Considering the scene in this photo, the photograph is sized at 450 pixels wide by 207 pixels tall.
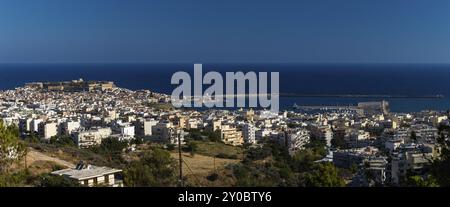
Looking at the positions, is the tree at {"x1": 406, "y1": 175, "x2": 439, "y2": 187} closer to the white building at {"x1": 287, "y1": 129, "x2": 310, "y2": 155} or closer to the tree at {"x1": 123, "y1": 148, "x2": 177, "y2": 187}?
the tree at {"x1": 123, "y1": 148, "x2": 177, "y2": 187}

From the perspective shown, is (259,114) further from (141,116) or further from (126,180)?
(126,180)

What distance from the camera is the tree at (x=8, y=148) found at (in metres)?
3.98

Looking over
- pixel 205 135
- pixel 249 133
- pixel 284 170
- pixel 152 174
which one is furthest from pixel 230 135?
pixel 152 174

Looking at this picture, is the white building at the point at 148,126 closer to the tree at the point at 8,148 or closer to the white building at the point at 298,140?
the white building at the point at 298,140

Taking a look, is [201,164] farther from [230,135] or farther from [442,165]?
[230,135]

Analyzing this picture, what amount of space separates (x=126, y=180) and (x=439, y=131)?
7.77 feet

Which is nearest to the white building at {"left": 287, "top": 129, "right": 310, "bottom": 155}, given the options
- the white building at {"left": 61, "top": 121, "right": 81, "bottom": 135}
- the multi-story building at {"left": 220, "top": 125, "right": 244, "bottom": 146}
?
the multi-story building at {"left": 220, "top": 125, "right": 244, "bottom": 146}

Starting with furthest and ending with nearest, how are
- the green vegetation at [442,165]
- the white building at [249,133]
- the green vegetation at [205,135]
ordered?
the white building at [249,133]
the green vegetation at [205,135]
the green vegetation at [442,165]

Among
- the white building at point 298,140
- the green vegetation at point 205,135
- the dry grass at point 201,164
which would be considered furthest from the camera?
the green vegetation at point 205,135

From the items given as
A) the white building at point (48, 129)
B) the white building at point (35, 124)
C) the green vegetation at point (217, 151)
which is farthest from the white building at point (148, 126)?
the green vegetation at point (217, 151)

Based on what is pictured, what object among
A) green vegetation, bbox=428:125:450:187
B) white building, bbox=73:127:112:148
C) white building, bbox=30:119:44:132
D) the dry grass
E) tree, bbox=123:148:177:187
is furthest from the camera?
white building, bbox=30:119:44:132

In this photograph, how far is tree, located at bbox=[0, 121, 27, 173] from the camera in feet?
13.1

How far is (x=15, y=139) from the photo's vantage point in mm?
4117
